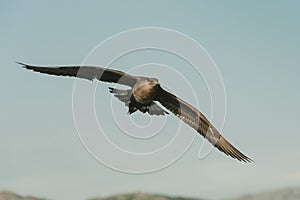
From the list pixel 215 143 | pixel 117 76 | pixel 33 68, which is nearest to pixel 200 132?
pixel 215 143

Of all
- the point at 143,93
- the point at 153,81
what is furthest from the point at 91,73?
the point at 153,81

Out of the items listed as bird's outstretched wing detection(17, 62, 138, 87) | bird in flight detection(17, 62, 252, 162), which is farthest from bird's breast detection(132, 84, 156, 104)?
bird's outstretched wing detection(17, 62, 138, 87)

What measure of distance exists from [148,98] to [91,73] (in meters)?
2.91

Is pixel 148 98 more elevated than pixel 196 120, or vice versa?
pixel 196 120

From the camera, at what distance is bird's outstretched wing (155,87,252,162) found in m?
28.1

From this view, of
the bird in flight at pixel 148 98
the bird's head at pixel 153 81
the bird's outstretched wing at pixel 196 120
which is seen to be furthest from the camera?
the bird's outstretched wing at pixel 196 120

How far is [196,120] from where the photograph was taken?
28562 mm

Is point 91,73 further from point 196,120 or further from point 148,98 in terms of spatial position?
point 196,120

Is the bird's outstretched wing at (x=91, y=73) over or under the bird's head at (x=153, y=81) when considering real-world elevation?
over

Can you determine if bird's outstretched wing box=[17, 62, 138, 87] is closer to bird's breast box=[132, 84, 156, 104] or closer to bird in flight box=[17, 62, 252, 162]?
bird in flight box=[17, 62, 252, 162]

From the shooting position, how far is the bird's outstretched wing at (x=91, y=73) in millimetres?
25984

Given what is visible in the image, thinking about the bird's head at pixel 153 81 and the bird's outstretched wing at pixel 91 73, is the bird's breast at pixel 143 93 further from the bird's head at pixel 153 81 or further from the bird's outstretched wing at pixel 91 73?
the bird's outstretched wing at pixel 91 73

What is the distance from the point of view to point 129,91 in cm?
2681

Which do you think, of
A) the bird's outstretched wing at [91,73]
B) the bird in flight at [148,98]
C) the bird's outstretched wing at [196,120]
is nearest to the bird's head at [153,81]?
the bird in flight at [148,98]
